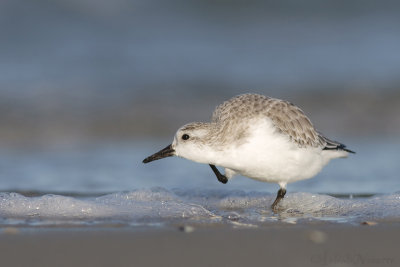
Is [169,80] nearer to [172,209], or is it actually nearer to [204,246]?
[172,209]

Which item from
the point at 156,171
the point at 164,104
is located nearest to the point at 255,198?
the point at 156,171

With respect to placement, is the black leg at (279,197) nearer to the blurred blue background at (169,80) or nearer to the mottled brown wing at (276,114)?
the mottled brown wing at (276,114)

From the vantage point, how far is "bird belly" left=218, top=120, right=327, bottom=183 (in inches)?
241

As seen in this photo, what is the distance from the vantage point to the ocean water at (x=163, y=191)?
227 inches

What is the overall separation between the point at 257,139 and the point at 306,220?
0.89 metres

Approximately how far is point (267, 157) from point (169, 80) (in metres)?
8.43

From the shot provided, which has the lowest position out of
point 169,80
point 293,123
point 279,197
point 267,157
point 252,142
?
point 279,197

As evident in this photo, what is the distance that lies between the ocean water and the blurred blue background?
0.17 ft

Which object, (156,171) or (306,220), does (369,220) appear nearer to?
(306,220)

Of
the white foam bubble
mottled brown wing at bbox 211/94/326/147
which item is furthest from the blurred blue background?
mottled brown wing at bbox 211/94/326/147

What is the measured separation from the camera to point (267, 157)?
6.16 meters

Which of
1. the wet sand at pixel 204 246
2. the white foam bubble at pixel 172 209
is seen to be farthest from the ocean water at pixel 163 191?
the wet sand at pixel 204 246

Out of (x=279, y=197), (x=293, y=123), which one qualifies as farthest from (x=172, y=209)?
(x=293, y=123)

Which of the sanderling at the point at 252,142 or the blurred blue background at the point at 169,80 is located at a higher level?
the blurred blue background at the point at 169,80
